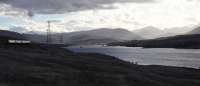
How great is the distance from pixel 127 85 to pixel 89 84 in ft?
18.1

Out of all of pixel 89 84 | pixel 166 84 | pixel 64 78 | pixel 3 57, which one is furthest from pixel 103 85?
pixel 3 57

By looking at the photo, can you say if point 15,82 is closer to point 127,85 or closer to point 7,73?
point 7,73

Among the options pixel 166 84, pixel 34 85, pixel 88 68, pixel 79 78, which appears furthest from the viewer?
pixel 88 68

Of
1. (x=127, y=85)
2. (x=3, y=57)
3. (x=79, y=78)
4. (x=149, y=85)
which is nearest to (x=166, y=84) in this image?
(x=149, y=85)

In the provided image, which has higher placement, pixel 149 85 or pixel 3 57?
pixel 3 57

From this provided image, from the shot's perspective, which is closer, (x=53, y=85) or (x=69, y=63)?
(x=53, y=85)

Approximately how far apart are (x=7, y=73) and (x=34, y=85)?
780 cm

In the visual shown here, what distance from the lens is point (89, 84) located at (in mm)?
48406

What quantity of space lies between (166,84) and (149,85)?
185 inches

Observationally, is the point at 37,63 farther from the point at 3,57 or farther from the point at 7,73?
the point at 7,73

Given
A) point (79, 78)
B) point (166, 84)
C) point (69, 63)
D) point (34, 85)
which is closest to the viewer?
point (34, 85)

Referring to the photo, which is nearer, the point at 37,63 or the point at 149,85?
the point at 149,85

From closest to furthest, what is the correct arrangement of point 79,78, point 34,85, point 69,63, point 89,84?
point 34,85
point 89,84
point 79,78
point 69,63

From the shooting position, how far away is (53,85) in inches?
1818
